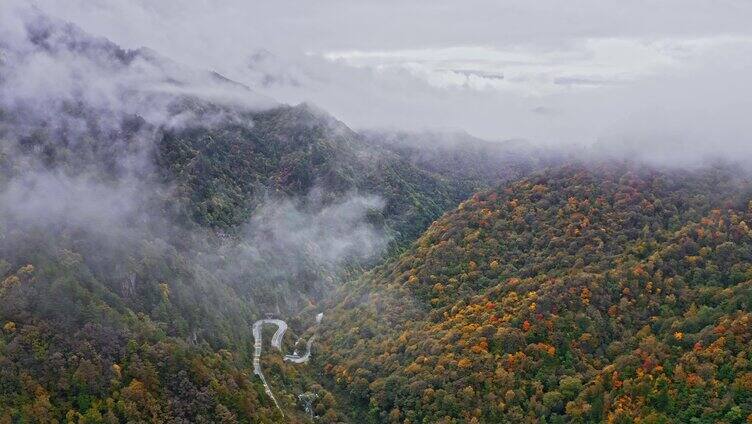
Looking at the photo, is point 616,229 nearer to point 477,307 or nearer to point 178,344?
point 477,307

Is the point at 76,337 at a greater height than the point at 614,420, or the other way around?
the point at 76,337

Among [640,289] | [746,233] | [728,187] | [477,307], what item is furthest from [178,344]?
[728,187]

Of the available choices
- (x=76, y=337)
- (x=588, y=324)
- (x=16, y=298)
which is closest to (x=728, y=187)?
(x=588, y=324)

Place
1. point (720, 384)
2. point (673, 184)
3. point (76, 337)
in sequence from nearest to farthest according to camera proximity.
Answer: point (720, 384)
point (76, 337)
point (673, 184)

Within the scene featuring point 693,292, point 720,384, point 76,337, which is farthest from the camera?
point 693,292

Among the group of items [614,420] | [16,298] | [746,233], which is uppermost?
[746,233]

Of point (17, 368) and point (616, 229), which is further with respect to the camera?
point (616, 229)

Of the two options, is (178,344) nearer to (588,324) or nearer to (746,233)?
(588,324)
